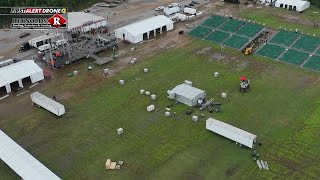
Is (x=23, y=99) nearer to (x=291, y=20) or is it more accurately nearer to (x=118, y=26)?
(x=118, y=26)

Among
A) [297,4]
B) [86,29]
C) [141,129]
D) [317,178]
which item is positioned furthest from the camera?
[297,4]

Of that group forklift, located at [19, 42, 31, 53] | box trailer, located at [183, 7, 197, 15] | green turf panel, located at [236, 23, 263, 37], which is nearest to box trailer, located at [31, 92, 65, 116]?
forklift, located at [19, 42, 31, 53]

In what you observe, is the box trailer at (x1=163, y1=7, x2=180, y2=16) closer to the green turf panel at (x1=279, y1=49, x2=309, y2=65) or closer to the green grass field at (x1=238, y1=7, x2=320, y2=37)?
the green grass field at (x1=238, y1=7, x2=320, y2=37)

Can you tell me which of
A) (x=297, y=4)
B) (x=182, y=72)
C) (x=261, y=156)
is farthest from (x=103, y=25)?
(x=261, y=156)

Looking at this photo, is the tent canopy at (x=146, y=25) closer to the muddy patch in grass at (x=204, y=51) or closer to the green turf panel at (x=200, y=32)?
the green turf panel at (x=200, y=32)

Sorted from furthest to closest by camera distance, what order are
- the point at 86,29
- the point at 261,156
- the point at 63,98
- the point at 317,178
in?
the point at 86,29
the point at 63,98
the point at 261,156
the point at 317,178

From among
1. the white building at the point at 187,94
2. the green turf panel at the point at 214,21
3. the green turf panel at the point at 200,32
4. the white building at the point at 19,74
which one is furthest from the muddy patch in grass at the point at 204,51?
the white building at the point at 19,74

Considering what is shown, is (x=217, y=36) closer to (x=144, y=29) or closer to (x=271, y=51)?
(x=271, y=51)
